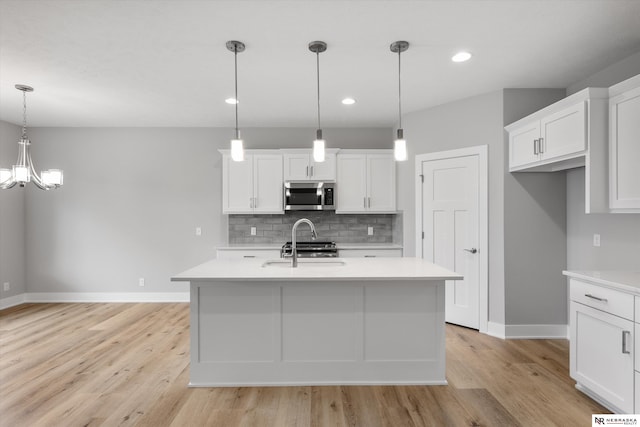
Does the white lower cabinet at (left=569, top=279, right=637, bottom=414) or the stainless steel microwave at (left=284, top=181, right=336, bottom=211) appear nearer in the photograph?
the white lower cabinet at (left=569, top=279, right=637, bottom=414)

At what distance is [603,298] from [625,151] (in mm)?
1044

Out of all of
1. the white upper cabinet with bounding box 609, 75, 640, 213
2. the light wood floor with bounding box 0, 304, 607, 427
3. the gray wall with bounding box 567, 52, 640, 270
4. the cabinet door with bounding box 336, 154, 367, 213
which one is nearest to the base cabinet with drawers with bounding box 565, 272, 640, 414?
the light wood floor with bounding box 0, 304, 607, 427

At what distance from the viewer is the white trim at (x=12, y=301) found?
4.77 metres

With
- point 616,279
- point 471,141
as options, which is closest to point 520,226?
point 471,141

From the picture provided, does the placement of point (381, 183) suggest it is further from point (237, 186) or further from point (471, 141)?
point (237, 186)

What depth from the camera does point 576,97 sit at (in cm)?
264

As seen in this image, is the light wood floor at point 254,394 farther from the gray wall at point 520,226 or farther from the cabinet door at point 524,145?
the cabinet door at point 524,145

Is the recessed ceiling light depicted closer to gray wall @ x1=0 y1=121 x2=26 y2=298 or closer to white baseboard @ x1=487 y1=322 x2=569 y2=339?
white baseboard @ x1=487 y1=322 x2=569 y2=339

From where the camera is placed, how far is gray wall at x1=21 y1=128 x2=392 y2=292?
513cm

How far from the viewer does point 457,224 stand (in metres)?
4.00

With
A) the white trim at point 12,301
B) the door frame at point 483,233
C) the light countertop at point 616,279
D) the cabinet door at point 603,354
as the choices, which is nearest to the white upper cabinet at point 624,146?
the light countertop at point 616,279

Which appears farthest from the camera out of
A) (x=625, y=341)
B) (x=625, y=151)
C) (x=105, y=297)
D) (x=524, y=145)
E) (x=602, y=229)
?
(x=105, y=297)

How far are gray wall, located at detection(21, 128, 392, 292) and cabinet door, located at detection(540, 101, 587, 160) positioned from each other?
3.06 m

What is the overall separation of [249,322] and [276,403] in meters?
0.57
